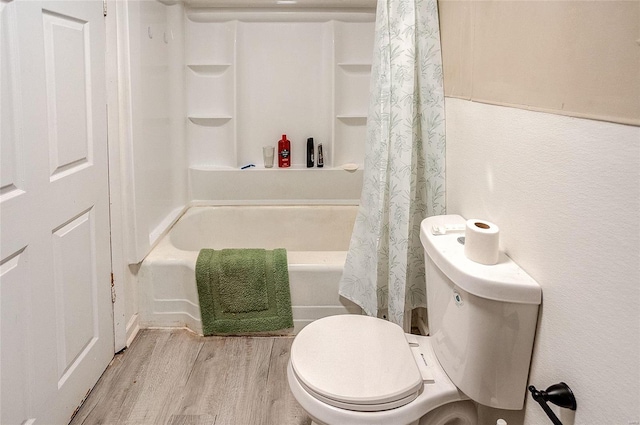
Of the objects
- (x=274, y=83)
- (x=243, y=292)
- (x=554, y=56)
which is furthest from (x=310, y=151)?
→ (x=554, y=56)

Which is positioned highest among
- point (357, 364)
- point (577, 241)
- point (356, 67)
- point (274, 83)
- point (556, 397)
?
point (356, 67)

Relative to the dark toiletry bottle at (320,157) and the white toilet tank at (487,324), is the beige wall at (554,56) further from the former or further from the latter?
the dark toiletry bottle at (320,157)

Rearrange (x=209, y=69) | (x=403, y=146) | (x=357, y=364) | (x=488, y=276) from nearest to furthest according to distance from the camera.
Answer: (x=488, y=276), (x=357, y=364), (x=403, y=146), (x=209, y=69)

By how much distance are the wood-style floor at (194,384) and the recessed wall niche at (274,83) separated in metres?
1.36

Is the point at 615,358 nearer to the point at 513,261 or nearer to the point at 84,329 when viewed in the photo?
the point at 513,261

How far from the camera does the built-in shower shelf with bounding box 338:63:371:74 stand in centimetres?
329

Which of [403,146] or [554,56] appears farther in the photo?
[403,146]

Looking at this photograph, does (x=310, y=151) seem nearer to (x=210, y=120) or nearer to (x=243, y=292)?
(x=210, y=120)

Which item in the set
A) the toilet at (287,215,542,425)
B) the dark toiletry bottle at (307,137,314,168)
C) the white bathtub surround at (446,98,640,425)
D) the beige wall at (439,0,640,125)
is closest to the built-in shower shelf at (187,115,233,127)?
the dark toiletry bottle at (307,137,314,168)

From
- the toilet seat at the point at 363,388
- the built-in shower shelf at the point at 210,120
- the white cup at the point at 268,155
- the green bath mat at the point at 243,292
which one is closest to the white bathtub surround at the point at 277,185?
the white cup at the point at 268,155

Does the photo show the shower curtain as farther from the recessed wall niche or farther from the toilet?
the recessed wall niche

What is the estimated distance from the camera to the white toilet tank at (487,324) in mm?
1185

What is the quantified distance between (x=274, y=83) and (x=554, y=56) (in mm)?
2420

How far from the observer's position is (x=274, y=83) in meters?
3.34
